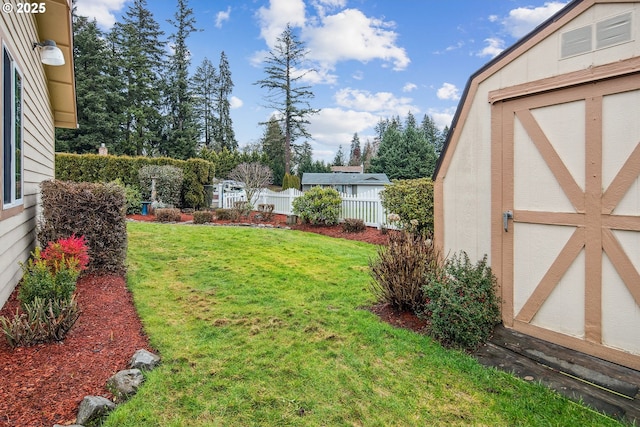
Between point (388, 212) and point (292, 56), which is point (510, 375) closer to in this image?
point (388, 212)

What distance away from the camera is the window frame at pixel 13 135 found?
3.47 meters

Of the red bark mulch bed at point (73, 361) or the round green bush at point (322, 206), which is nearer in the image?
the red bark mulch bed at point (73, 361)

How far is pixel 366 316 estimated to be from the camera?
4.24 metres

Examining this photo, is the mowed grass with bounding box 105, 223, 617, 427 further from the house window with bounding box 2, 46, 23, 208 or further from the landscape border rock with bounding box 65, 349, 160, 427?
the house window with bounding box 2, 46, 23, 208

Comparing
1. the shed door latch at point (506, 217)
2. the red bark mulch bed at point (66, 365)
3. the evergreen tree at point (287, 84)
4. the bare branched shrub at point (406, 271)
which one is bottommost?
the red bark mulch bed at point (66, 365)

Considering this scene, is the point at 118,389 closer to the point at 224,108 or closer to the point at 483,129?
the point at 483,129

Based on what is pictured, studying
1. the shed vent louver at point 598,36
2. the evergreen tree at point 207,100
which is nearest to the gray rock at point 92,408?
the shed vent louver at point 598,36

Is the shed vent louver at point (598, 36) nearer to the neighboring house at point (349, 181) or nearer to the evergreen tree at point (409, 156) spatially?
the neighboring house at point (349, 181)

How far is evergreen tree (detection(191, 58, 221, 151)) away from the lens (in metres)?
36.9

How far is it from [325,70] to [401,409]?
27116 mm

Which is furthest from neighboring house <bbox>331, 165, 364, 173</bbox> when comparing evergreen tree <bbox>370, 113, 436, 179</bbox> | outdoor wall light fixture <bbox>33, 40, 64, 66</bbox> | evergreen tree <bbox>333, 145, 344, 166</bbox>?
outdoor wall light fixture <bbox>33, 40, 64, 66</bbox>

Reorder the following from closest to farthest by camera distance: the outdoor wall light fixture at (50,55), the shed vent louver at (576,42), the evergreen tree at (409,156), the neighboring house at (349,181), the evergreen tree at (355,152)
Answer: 1. the shed vent louver at (576,42)
2. the outdoor wall light fixture at (50,55)
3. the neighboring house at (349,181)
4. the evergreen tree at (409,156)
5. the evergreen tree at (355,152)

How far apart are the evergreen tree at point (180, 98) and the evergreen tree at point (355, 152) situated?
3425 centimetres

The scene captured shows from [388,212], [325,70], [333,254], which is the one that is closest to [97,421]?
[333,254]
